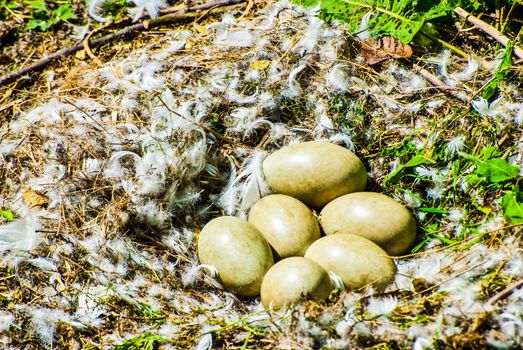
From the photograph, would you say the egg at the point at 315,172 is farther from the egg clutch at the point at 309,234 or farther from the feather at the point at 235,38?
the feather at the point at 235,38

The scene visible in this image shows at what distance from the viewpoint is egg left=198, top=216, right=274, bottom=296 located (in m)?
2.32

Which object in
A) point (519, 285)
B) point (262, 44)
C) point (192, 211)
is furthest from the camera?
point (262, 44)

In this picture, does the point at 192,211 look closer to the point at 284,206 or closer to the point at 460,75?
the point at 284,206

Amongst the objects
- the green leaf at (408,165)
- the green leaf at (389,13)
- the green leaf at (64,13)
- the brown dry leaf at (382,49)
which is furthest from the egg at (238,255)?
the green leaf at (64,13)

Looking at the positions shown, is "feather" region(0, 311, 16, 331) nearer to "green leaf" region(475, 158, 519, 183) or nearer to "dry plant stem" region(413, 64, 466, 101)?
"green leaf" region(475, 158, 519, 183)

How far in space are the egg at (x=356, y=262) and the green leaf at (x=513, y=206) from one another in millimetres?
522

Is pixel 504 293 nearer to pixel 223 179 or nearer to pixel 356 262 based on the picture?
pixel 356 262

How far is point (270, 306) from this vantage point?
216 centimetres

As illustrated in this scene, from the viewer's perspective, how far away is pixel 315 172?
2535mm

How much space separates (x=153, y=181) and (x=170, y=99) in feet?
1.54

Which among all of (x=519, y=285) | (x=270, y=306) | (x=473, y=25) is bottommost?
(x=270, y=306)

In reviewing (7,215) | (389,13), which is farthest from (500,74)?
(7,215)

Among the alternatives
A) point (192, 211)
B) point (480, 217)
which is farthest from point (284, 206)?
point (480, 217)

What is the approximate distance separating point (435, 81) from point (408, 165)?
1.58ft
